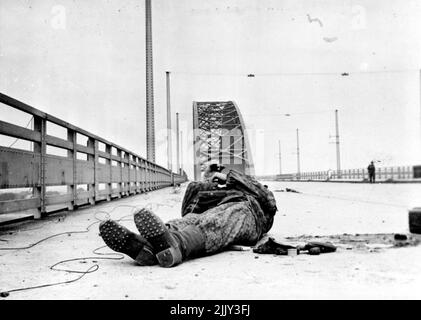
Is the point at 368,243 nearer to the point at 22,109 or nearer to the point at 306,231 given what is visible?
the point at 306,231

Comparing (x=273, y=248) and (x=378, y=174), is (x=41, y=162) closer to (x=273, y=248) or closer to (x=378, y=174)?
(x=273, y=248)

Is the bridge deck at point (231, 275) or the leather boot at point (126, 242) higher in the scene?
the leather boot at point (126, 242)

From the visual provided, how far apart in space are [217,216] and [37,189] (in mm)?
3065

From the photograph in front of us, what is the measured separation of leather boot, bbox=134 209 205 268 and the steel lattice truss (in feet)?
170

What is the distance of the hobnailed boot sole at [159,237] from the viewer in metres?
2.27

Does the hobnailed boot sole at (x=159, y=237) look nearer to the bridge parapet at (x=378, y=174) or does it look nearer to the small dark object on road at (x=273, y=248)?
the small dark object on road at (x=273, y=248)

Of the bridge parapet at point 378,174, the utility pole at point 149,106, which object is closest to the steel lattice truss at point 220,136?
the bridge parapet at point 378,174

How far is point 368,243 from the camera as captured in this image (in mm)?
3273

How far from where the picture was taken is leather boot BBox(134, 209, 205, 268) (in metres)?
2.27

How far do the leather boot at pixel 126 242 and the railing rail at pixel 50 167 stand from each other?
84.4 inches

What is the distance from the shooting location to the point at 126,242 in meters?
2.42

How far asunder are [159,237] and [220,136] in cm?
6025
